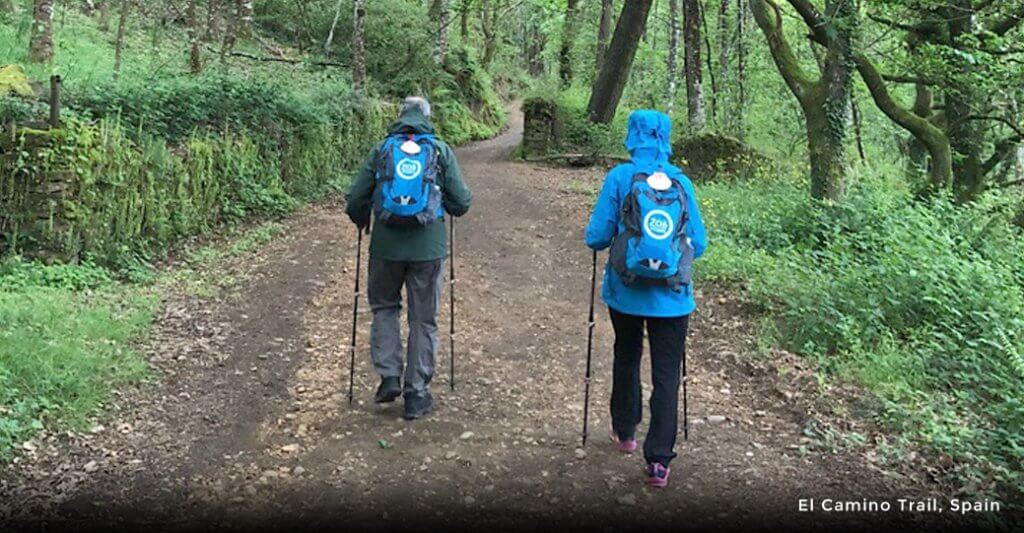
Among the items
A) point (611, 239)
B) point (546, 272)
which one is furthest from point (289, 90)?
point (611, 239)

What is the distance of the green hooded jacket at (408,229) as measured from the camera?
5422 millimetres

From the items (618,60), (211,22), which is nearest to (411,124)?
(618,60)

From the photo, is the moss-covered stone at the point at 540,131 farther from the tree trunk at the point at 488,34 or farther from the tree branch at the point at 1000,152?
the tree trunk at the point at 488,34

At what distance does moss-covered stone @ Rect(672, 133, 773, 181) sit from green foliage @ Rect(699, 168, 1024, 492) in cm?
483

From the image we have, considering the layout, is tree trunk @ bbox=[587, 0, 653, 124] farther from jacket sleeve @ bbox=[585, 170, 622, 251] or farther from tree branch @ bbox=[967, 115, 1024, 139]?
jacket sleeve @ bbox=[585, 170, 622, 251]

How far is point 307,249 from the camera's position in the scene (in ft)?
36.7

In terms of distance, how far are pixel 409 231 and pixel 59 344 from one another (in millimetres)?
2966

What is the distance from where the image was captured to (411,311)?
566 cm

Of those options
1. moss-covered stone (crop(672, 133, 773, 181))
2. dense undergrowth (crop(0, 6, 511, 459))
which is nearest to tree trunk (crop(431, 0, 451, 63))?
dense undergrowth (crop(0, 6, 511, 459))

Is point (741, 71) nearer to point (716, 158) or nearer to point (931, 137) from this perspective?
point (716, 158)

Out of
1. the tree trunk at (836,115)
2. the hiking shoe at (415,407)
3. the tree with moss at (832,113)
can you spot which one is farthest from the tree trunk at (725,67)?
the hiking shoe at (415,407)

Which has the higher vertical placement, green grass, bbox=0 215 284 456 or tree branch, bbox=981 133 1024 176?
tree branch, bbox=981 133 1024 176

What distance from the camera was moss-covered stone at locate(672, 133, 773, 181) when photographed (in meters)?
16.5

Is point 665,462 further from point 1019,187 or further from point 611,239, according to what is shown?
point 1019,187
